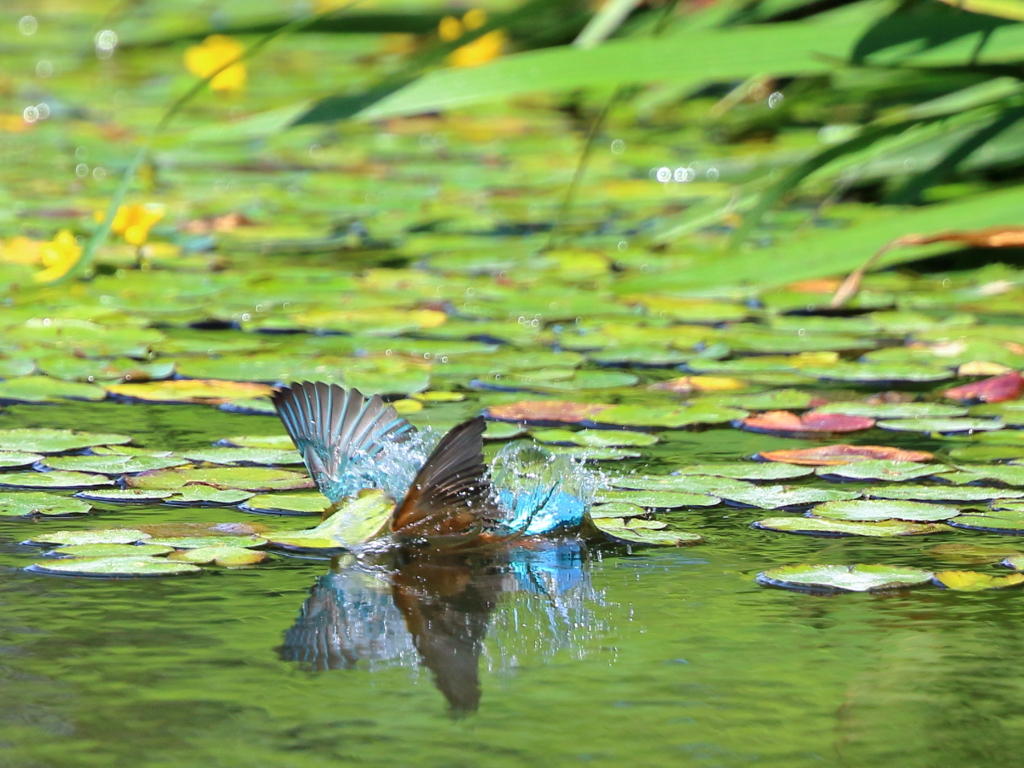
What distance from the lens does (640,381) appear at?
1.99 metres

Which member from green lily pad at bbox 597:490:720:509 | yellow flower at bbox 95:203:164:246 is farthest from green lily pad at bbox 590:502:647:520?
yellow flower at bbox 95:203:164:246

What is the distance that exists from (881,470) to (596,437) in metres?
0.32

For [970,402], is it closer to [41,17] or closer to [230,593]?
[230,593]

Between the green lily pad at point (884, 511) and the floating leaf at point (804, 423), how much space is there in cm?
30

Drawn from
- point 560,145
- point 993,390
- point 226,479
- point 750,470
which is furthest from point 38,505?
point 560,145

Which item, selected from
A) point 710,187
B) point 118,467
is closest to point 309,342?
point 118,467

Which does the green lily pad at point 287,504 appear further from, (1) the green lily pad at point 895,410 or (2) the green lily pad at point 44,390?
(1) the green lily pad at point 895,410

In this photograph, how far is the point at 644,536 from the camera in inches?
54.1

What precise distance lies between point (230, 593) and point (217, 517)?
0.68 feet

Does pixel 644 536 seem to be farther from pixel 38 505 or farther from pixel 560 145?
pixel 560 145

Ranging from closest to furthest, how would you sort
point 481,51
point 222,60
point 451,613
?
1. point 451,613
2. point 222,60
3. point 481,51

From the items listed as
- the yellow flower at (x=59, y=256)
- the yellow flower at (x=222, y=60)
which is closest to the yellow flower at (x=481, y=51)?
the yellow flower at (x=222, y=60)

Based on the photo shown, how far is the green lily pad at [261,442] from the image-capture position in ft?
5.33

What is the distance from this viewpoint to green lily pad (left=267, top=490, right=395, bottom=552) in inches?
51.8
